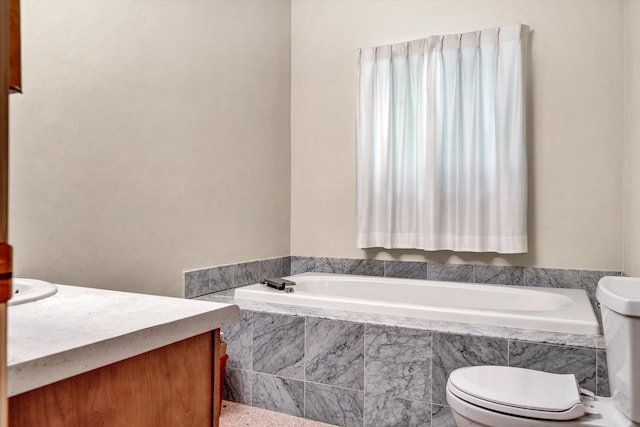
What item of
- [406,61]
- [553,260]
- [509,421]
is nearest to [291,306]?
[509,421]

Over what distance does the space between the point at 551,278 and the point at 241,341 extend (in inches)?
74.2

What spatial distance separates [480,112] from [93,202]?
7.47ft

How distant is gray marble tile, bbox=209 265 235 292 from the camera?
9.72 feet

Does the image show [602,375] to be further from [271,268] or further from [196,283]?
[271,268]

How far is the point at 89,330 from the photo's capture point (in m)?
0.83

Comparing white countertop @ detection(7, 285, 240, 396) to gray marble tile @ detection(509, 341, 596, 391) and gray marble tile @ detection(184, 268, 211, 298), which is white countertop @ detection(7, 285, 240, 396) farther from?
gray marble tile @ detection(184, 268, 211, 298)

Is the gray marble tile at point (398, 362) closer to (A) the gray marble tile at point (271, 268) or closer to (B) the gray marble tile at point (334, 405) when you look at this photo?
(B) the gray marble tile at point (334, 405)

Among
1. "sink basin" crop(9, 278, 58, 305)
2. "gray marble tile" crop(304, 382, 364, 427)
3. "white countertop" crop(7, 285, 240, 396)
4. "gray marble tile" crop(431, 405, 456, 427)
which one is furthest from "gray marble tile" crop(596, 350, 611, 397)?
"sink basin" crop(9, 278, 58, 305)

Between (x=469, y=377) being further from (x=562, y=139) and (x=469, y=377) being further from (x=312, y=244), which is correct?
(x=312, y=244)

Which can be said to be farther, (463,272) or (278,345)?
→ (463,272)

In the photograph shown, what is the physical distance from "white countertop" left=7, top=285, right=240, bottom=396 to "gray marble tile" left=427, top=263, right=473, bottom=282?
96.7 inches

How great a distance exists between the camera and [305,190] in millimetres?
3812

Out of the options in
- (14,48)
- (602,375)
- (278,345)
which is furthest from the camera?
(278,345)

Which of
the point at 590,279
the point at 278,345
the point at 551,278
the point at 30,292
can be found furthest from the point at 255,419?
the point at 590,279
